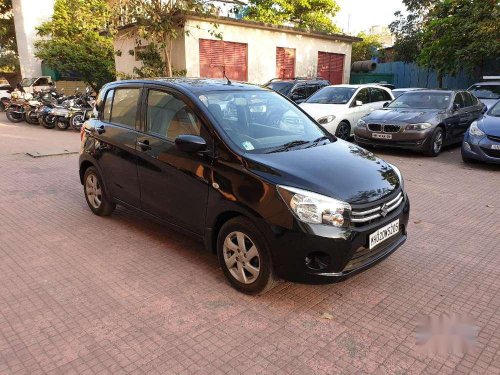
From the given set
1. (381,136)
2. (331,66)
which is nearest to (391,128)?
(381,136)

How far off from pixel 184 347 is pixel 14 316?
144 centimetres

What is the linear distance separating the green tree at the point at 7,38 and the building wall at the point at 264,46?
23240mm

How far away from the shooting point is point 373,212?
3.35 meters

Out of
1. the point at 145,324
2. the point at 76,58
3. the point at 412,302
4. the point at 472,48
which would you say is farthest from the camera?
the point at 76,58

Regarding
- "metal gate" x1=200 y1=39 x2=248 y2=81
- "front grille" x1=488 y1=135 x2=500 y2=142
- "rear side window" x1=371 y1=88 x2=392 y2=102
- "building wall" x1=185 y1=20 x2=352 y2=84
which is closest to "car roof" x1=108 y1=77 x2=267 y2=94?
"front grille" x1=488 y1=135 x2=500 y2=142

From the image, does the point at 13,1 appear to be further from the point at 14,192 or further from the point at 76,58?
the point at 14,192

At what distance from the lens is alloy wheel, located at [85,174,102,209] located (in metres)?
5.37

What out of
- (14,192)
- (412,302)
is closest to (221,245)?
(412,302)

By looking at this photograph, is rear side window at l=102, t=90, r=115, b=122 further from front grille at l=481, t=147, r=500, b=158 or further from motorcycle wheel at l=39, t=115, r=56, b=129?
motorcycle wheel at l=39, t=115, r=56, b=129

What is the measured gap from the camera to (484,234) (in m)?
4.88

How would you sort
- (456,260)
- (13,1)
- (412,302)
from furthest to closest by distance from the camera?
(13,1) < (456,260) < (412,302)

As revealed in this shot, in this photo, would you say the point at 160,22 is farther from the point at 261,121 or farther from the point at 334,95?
the point at 261,121

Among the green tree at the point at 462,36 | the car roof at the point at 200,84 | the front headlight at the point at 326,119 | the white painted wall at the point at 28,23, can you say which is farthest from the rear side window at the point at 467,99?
the white painted wall at the point at 28,23

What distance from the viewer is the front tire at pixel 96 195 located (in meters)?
5.25
